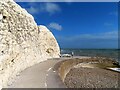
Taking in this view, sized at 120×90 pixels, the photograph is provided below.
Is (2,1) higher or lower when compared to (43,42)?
higher

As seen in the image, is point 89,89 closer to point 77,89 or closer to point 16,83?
point 77,89

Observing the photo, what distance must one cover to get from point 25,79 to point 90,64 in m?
22.1

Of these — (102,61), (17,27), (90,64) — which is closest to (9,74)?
(17,27)

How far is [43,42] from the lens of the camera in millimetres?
30094

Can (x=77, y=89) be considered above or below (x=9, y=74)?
below

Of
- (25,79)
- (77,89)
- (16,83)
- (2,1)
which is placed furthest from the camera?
(77,89)

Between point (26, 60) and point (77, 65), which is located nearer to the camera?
point (26, 60)

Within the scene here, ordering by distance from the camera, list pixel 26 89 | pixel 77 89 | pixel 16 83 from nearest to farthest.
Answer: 1. pixel 26 89
2. pixel 16 83
3. pixel 77 89

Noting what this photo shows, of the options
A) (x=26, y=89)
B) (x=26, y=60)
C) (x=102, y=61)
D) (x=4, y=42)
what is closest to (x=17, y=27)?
(x=26, y=60)

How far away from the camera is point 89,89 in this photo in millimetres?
15023

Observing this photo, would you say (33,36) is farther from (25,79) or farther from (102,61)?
(102,61)

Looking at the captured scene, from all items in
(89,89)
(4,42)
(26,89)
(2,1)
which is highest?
(2,1)

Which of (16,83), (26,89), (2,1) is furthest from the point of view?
(2,1)

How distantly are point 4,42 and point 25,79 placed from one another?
5.91 feet
